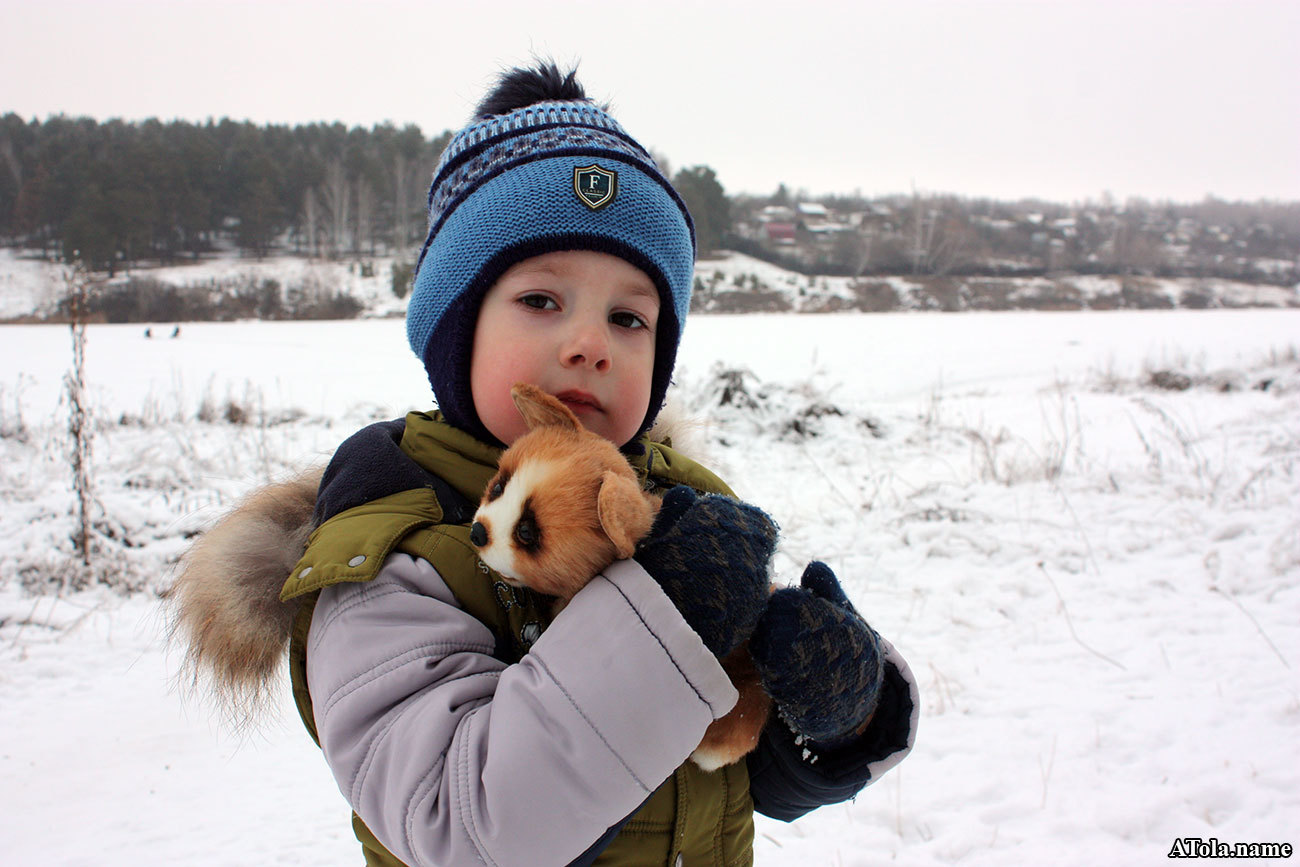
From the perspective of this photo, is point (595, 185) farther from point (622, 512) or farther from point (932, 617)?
point (932, 617)

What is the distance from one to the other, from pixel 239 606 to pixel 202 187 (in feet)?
159

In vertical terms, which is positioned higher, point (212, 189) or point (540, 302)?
point (212, 189)

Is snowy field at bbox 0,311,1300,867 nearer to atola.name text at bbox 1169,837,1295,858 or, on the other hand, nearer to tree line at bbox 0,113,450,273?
atola.name text at bbox 1169,837,1295,858

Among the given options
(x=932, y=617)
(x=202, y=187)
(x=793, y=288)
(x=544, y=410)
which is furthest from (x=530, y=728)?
(x=202, y=187)

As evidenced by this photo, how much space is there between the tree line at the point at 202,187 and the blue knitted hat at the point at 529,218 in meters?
24.3

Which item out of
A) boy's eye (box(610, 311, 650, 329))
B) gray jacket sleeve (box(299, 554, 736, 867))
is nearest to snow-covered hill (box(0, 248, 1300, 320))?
boy's eye (box(610, 311, 650, 329))

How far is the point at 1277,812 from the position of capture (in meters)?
2.48

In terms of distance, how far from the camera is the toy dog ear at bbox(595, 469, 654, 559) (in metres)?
0.86

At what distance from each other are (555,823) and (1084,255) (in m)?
69.8

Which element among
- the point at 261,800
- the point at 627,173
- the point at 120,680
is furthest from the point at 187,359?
the point at 627,173

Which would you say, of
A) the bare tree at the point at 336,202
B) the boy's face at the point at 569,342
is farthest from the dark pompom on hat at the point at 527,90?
the bare tree at the point at 336,202

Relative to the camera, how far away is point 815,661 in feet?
3.43

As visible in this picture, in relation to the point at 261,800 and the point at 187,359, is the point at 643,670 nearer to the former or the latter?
the point at 261,800

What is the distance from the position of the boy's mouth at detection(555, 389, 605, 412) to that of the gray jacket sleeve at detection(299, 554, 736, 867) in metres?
0.39
